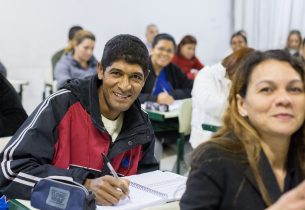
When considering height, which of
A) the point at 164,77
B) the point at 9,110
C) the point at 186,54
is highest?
the point at 9,110

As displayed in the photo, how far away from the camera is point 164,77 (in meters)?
4.43

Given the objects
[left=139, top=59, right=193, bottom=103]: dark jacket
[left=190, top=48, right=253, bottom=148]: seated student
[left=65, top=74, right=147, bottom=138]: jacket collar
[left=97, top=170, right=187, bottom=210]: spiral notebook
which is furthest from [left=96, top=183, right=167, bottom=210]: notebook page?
[left=139, top=59, right=193, bottom=103]: dark jacket

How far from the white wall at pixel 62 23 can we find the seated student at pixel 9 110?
340 cm

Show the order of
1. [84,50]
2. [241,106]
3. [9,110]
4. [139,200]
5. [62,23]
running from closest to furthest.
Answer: [241,106] < [139,200] < [9,110] < [84,50] < [62,23]

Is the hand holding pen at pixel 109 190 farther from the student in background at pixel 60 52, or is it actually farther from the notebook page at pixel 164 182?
the student in background at pixel 60 52

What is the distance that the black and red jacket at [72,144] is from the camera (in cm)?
165

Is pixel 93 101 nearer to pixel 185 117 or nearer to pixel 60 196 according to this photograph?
pixel 60 196

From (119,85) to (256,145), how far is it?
30.6 inches

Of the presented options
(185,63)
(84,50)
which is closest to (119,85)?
(84,50)

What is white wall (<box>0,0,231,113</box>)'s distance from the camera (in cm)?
587

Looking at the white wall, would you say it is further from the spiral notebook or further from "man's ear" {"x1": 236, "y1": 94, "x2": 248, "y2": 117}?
"man's ear" {"x1": 236, "y1": 94, "x2": 248, "y2": 117}

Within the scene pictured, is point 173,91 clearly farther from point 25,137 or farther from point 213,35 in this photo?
point 213,35

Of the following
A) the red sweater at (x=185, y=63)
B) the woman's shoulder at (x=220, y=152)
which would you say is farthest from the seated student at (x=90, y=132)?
the red sweater at (x=185, y=63)

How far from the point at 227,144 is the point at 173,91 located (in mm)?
3107
